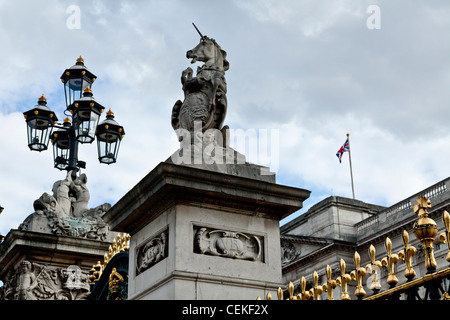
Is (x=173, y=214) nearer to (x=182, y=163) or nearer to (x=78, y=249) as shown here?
(x=182, y=163)

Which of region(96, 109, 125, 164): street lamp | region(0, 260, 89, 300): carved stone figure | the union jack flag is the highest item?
the union jack flag

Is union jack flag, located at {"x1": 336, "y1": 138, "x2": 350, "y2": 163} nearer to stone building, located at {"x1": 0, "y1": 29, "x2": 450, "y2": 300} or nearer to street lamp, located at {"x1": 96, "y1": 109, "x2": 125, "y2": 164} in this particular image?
street lamp, located at {"x1": 96, "y1": 109, "x2": 125, "y2": 164}

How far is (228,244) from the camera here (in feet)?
23.2

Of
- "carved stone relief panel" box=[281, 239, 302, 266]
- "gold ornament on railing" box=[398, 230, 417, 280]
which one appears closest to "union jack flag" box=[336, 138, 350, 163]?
"carved stone relief panel" box=[281, 239, 302, 266]

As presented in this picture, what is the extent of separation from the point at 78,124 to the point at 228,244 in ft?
17.5

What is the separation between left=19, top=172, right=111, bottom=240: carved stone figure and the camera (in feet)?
37.3

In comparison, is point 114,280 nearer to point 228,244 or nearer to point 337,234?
point 228,244

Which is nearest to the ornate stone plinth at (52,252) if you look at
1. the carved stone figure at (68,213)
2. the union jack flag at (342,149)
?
the carved stone figure at (68,213)

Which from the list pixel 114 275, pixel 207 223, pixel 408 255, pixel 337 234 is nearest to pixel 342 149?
pixel 337 234

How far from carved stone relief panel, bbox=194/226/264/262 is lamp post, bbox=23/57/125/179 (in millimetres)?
4837

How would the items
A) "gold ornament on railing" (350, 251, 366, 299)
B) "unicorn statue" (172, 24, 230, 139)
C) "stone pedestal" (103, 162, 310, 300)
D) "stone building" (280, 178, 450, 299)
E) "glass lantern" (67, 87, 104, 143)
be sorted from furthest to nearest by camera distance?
"stone building" (280, 178, 450, 299)
"glass lantern" (67, 87, 104, 143)
"unicorn statue" (172, 24, 230, 139)
"stone pedestal" (103, 162, 310, 300)
"gold ornament on railing" (350, 251, 366, 299)

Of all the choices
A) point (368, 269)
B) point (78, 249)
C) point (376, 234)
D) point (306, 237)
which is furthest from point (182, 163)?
point (306, 237)

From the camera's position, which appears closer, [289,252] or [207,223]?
[207,223]

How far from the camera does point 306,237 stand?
42.9 metres
